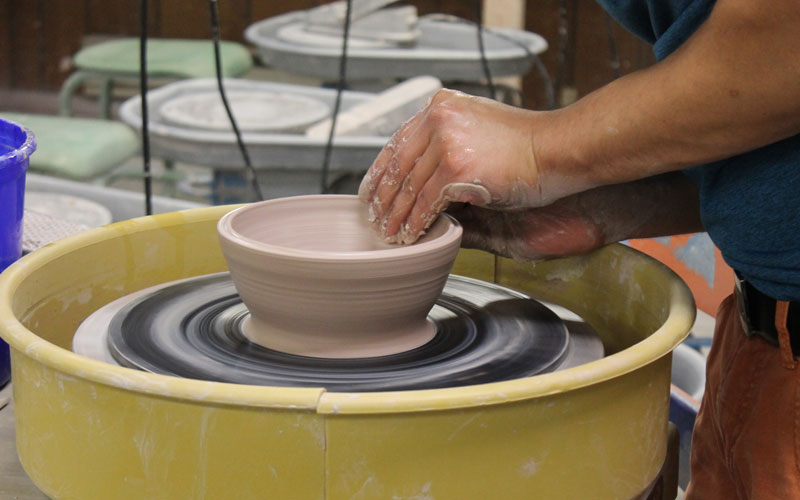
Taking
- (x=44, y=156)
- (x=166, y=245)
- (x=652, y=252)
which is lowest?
(x=44, y=156)

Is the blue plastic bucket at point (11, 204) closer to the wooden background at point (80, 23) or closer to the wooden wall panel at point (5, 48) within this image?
the wooden background at point (80, 23)

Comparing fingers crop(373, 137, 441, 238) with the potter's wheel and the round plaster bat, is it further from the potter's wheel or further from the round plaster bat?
the round plaster bat

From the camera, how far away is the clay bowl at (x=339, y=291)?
0.79m

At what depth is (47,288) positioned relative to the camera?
890mm

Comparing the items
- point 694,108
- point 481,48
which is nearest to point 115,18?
point 481,48

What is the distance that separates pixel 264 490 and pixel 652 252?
1087mm

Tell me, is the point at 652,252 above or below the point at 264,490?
below

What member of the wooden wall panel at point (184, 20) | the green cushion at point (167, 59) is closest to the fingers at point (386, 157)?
the green cushion at point (167, 59)

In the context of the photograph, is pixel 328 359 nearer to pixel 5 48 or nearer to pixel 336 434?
pixel 336 434

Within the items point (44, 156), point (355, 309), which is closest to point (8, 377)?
point (355, 309)

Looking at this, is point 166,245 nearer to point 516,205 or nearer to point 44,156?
point 516,205

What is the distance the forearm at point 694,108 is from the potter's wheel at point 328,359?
174 millimetres

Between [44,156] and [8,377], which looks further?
[44,156]

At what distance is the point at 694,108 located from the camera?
706mm
